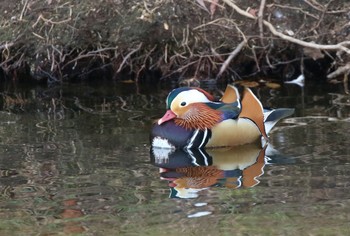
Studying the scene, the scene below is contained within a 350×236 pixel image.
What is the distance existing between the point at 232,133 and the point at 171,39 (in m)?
3.43

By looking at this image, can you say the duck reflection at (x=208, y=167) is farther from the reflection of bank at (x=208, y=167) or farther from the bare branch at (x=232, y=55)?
the bare branch at (x=232, y=55)

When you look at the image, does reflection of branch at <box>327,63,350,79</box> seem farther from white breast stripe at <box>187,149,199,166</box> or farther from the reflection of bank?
white breast stripe at <box>187,149,199,166</box>

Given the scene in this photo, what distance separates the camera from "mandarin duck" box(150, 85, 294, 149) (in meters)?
6.39

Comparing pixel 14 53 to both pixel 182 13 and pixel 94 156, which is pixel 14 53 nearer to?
pixel 182 13

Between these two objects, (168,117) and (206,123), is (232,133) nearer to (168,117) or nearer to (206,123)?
(206,123)

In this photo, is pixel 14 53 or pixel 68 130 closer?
pixel 68 130

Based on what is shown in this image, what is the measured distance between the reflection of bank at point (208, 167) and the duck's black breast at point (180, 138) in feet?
0.15

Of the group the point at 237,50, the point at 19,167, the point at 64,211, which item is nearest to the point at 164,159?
the point at 19,167

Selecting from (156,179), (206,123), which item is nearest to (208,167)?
(156,179)

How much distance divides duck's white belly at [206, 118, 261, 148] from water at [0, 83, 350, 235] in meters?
0.09

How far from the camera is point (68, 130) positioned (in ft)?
24.0

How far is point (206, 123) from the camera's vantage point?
641 cm

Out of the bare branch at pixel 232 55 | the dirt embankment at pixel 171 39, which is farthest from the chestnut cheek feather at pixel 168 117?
the bare branch at pixel 232 55

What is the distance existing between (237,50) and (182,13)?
816mm
